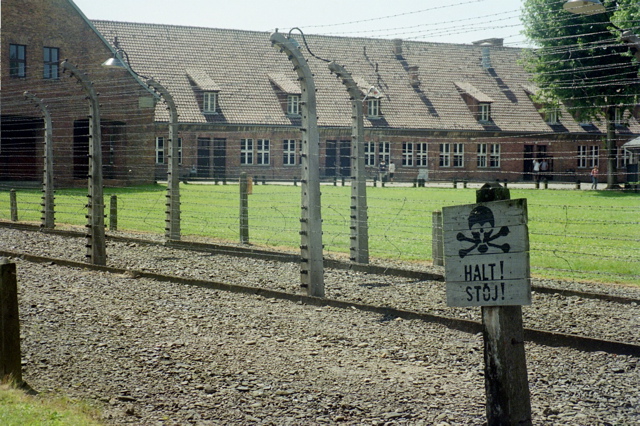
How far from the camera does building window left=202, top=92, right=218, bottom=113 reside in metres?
47.5

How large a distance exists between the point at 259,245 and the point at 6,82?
82.5ft

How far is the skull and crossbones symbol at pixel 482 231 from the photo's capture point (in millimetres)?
4656

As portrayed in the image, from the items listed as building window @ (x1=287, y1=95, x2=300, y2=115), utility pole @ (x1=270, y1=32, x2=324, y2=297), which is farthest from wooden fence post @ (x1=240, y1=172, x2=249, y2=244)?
building window @ (x1=287, y1=95, x2=300, y2=115)

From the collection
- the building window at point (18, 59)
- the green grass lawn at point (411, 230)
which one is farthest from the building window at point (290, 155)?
the green grass lawn at point (411, 230)

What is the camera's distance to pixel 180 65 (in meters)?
48.6

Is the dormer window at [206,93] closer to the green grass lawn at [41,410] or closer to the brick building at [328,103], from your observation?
the brick building at [328,103]

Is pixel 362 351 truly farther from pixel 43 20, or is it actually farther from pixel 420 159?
pixel 420 159

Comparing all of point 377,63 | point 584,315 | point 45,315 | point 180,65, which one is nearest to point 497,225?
point 584,315

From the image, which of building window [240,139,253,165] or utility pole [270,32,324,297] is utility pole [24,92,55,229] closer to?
utility pole [270,32,324,297]

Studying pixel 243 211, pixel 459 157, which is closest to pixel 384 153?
pixel 459 157

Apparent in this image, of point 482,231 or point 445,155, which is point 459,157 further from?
point 482,231

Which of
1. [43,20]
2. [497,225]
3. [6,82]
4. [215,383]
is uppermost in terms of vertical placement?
[43,20]

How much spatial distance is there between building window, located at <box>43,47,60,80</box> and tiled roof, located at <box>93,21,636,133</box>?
8354 mm

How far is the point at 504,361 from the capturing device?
15.5 feet
